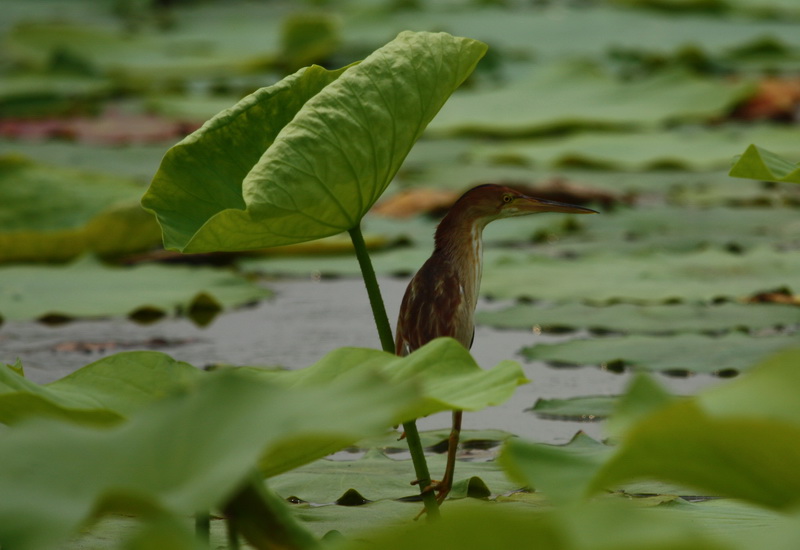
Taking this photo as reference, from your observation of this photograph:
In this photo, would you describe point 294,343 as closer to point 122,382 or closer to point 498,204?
point 498,204

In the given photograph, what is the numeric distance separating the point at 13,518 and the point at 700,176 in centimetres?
410

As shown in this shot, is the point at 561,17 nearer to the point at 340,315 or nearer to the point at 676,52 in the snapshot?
the point at 676,52

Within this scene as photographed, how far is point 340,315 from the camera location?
3.01m

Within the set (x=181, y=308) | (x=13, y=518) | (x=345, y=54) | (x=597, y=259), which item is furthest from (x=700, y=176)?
(x=13, y=518)

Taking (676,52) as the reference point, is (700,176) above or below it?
below

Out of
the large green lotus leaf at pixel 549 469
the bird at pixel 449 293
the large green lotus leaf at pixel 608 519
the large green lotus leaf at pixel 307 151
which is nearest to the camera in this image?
the large green lotus leaf at pixel 608 519

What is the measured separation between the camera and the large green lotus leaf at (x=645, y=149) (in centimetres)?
441

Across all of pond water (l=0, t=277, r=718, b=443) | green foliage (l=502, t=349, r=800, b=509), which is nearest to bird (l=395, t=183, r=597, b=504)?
pond water (l=0, t=277, r=718, b=443)

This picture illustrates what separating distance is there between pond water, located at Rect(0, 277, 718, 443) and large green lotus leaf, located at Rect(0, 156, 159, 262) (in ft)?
1.51

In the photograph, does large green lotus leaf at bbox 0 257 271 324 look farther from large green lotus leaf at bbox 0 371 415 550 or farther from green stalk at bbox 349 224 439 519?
large green lotus leaf at bbox 0 371 415 550

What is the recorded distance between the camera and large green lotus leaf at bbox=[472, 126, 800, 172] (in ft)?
14.5

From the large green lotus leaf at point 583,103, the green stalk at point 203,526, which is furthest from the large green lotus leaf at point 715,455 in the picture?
the large green lotus leaf at point 583,103

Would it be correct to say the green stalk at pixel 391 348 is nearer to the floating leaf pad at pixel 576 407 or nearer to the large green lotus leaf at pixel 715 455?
the large green lotus leaf at pixel 715 455

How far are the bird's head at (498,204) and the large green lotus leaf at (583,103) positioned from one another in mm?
3098
